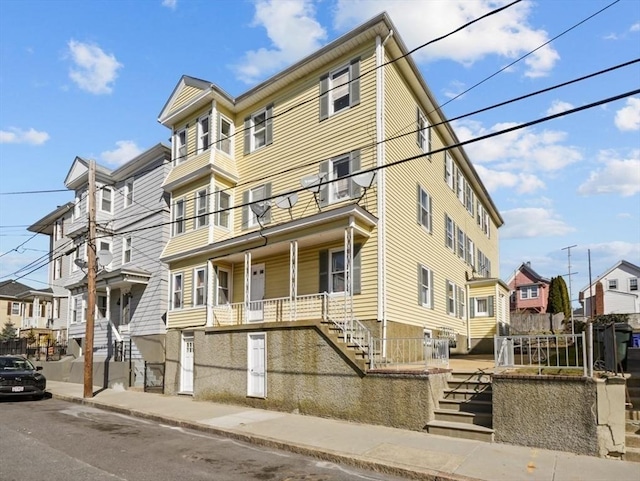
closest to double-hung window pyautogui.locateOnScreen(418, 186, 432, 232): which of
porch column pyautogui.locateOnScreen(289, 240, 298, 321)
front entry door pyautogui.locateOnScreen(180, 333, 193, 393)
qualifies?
porch column pyautogui.locateOnScreen(289, 240, 298, 321)

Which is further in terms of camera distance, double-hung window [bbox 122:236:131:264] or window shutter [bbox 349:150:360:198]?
double-hung window [bbox 122:236:131:264]

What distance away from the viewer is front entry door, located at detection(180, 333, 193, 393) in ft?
57.2

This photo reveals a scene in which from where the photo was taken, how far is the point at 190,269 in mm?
19344

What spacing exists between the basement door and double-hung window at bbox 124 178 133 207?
13083 millimetres

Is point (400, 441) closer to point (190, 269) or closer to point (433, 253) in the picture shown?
point (433, 253)

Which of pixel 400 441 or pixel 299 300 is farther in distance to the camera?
pixel 299 300

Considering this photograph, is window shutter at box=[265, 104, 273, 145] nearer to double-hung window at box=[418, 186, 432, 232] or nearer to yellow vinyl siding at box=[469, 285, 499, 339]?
double-hung window at box=[418, 186, 432, 232]

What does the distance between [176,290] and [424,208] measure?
10.1 meters

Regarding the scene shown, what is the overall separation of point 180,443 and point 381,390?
4267 millimetres

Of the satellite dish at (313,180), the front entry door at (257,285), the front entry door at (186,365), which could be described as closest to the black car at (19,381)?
the front entry door at (186,365)

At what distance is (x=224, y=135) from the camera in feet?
65.5

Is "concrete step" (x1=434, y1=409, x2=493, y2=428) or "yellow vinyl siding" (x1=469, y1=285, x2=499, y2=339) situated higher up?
"yellow vinyl siding" (x1=469, y1=285, x2=499, y2=339)

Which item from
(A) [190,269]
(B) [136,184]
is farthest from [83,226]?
(A) [190,269]

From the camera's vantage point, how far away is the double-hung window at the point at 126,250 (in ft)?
79.0
